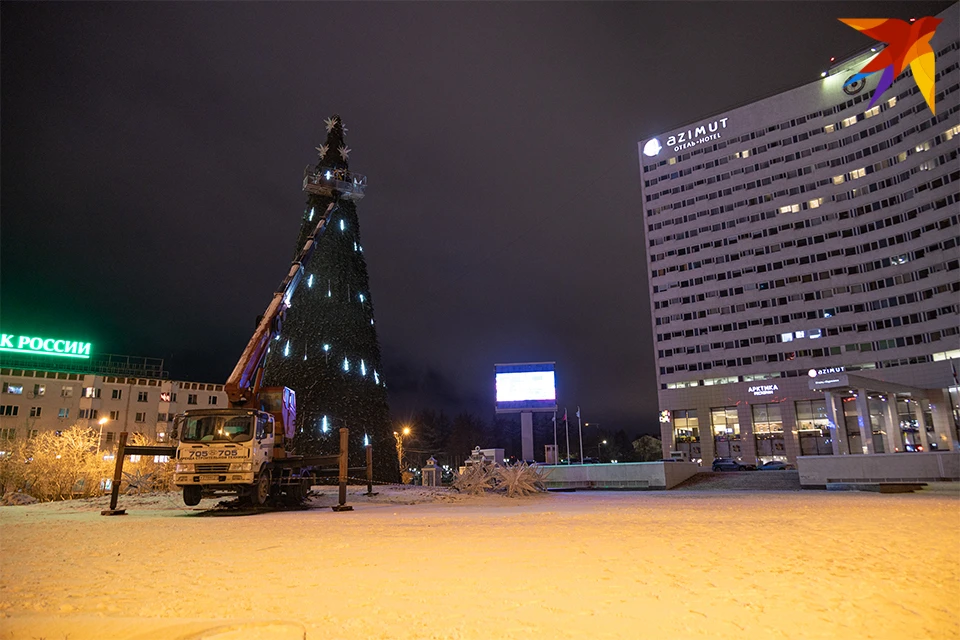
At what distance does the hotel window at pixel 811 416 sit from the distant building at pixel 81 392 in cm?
7424

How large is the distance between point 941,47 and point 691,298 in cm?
4174

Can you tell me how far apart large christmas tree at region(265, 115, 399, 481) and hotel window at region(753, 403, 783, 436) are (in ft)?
207

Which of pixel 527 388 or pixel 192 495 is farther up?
pixel 527 388

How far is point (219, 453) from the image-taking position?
15.9 metres

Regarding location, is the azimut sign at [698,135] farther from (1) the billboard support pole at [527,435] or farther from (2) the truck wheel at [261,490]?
(2) the truck wheel at [261,490]

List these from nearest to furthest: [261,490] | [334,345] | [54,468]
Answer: [261,490] → [54,468] → [334,345]

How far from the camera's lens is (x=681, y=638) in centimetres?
430

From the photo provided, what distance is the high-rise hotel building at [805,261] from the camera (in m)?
64.6

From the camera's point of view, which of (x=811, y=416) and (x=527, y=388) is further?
(x=811, y=416)

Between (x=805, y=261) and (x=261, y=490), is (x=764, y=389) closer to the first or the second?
(x=805, y=261)

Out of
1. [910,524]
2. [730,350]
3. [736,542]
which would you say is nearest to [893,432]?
[910,524]

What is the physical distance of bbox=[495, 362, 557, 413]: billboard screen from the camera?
34625 millimetres

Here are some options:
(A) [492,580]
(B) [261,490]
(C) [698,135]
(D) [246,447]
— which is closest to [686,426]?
(C) [698,135]

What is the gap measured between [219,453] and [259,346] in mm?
4527
